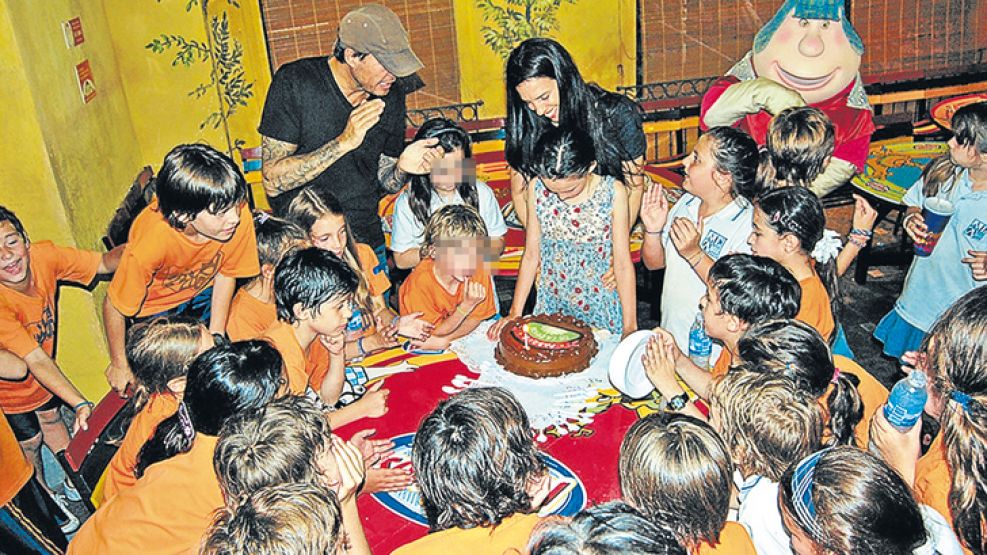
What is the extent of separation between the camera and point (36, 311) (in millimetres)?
3582

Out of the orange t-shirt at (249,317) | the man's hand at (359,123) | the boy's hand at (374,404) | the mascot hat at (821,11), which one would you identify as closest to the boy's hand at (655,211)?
the man's hand at (359,123)

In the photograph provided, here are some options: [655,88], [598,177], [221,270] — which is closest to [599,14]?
[655,88]

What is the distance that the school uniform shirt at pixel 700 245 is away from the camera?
3.35 meters

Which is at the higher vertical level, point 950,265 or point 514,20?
point 514,20

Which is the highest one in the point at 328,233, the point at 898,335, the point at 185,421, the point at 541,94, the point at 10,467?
the point at 541,94

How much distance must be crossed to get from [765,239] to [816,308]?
0.32m

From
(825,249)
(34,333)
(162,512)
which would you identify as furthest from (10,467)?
(825,249)

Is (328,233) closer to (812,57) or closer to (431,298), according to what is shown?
(431,298)

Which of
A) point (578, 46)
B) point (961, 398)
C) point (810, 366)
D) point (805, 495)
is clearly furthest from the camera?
point (578, 46)

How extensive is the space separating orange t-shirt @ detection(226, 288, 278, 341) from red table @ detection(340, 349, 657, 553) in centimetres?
49

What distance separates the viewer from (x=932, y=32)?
21.3 feet

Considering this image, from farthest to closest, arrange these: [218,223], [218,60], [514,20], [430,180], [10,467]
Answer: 1. [514,20]
2. [218,60]
3. [430,180]
4. [218,223]
5. [10,467]

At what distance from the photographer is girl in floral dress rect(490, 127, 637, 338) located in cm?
329

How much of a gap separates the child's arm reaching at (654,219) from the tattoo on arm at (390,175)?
1227 mm
